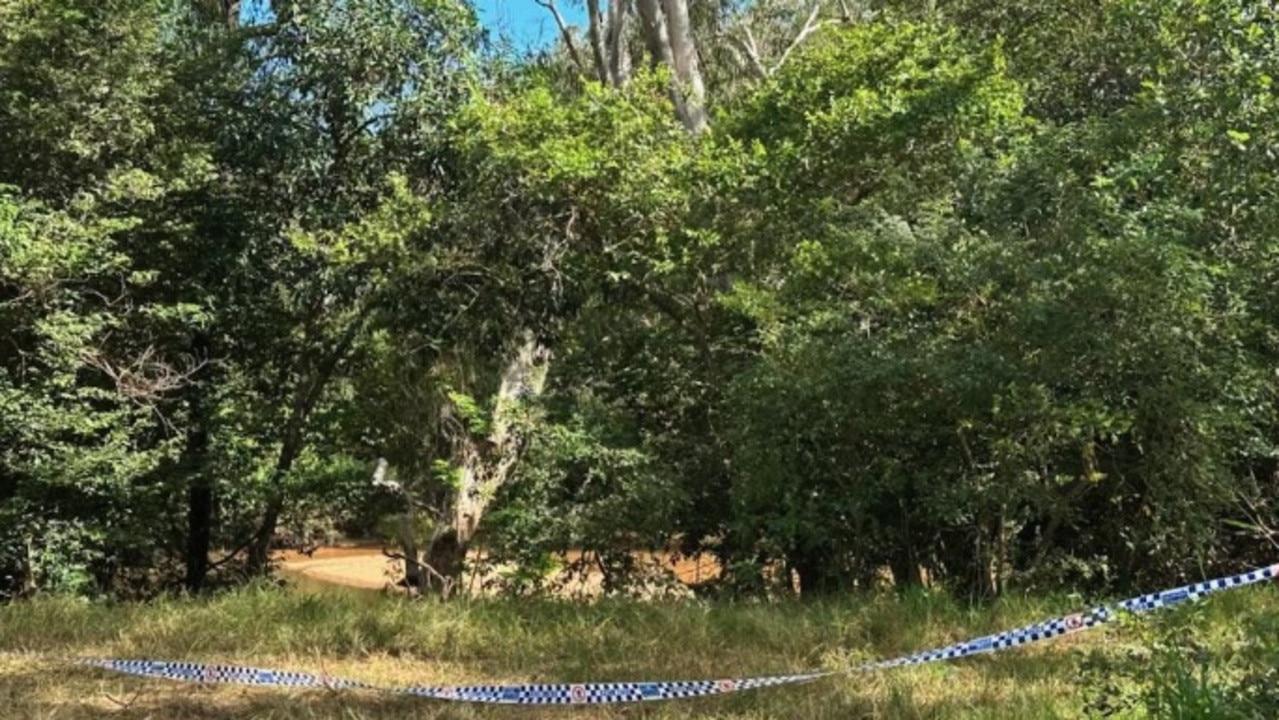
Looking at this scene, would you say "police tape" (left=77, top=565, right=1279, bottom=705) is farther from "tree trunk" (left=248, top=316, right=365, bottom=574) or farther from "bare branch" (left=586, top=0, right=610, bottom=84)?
"bare branch" (left=586, top=0, right=610, bottom=84)

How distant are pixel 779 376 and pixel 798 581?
2.01 metres

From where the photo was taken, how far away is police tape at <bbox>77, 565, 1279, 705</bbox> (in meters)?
5.09

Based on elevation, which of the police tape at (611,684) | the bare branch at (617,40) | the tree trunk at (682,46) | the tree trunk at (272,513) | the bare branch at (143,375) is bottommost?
the police tape at (611,684)

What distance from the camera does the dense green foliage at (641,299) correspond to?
688cm

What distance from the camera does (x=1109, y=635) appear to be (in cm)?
563

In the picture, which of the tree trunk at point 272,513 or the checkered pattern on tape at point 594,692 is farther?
the tree trunk at point 272,513

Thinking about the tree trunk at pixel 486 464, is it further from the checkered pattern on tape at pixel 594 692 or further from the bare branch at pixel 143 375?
the checkered pattern on tape at pixel 594 692

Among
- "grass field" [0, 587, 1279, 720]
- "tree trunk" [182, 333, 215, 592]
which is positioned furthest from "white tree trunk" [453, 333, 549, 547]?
"tree trunk" [182, 333, 215, 592]

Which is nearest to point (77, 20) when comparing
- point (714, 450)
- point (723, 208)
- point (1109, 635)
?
point (723, 208)

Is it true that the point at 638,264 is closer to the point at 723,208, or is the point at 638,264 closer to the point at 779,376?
the point at 723,208


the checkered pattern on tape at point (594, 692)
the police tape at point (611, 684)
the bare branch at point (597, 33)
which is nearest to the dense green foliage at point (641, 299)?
the police tape at point (611, 684)

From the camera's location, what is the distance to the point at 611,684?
5414mm

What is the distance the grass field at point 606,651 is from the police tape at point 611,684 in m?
0.07

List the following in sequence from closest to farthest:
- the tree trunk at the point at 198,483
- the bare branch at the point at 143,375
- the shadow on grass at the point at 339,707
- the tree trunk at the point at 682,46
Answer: the shadow on grass at the point at 339,707 → the bare branch at the point at 143,375 → the tree trunk at the point at 198,483 → the tree trunk at the point at 682,46
